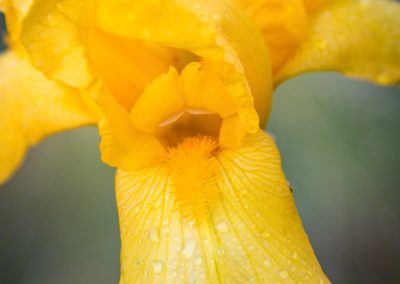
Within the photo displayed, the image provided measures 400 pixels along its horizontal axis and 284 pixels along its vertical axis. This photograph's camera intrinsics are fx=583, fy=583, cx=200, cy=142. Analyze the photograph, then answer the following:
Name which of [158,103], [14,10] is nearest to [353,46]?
[158,103]

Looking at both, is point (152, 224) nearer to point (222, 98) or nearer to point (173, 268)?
point (173, 268)

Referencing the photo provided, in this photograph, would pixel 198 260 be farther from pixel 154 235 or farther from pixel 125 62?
pixel 125 62

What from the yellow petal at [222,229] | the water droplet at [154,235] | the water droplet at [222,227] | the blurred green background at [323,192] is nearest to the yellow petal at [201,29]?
the yellow petal at [222,229]

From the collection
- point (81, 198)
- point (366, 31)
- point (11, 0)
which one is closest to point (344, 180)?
point (366, 31)

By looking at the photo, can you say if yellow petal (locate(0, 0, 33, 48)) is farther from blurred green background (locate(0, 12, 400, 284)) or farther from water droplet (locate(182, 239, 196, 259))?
blurred green background (locate(0, 12, 400, 284))

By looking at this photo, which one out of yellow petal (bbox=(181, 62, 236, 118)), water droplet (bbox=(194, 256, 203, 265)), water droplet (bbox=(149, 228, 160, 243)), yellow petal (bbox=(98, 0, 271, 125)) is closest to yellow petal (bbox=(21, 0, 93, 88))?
yellow petal (bbox=(98, 0, 271, 125))

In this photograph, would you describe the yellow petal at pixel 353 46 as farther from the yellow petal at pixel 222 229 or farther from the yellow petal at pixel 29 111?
the yellow petal at pixel 29 111
